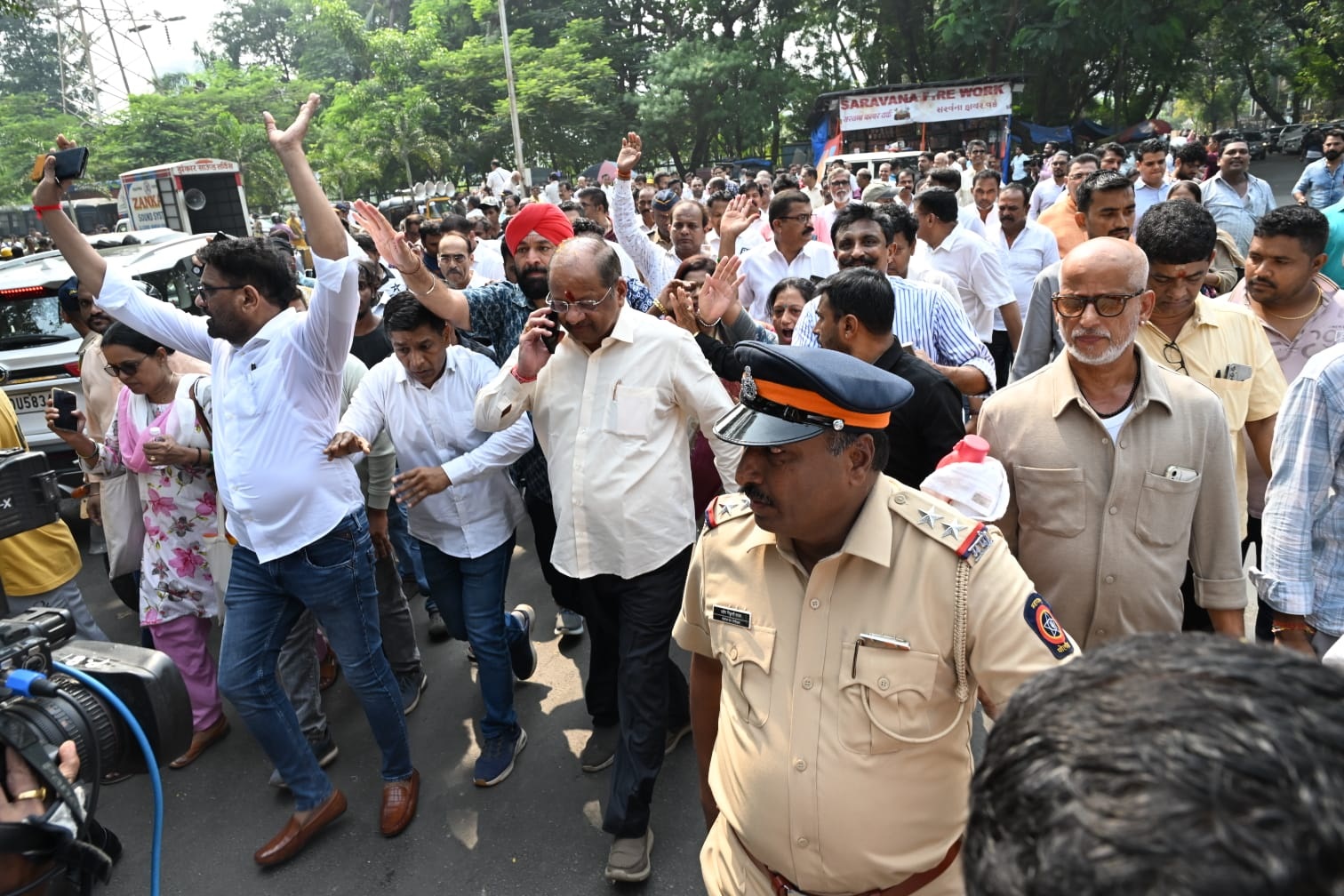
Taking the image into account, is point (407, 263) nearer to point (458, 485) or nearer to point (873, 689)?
point (458, 485)

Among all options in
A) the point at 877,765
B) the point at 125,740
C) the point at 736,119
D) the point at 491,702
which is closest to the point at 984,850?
the point at 877,765

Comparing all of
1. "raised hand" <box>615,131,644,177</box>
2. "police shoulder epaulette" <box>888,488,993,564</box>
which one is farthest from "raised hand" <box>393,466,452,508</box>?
"raised hand" <box>615,131,644,177</box>

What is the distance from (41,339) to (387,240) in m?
5.16

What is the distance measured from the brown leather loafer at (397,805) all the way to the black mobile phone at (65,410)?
80.6 inches

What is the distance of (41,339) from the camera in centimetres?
682

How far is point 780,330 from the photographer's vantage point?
398cm

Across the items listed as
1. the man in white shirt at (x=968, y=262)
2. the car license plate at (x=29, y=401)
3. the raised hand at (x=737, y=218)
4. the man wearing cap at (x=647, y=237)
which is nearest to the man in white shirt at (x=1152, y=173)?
the man in white shirt at (x=968, y=262)

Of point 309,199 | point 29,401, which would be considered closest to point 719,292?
point 309,199

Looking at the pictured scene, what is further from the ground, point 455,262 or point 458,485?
point 455,262

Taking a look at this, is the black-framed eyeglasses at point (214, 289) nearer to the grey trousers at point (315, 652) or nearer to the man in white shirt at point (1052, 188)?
the grey trousers at point (315, 652)

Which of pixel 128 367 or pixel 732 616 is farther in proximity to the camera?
pixel 128 367

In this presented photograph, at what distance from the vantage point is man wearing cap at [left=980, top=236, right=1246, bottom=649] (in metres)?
2.17

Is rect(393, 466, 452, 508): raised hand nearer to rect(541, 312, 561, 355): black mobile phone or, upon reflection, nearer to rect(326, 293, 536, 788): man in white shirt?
rect(326, 293, 536, 788): man in white shirt

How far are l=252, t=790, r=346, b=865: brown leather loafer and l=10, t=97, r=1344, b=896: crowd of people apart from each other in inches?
0.6
